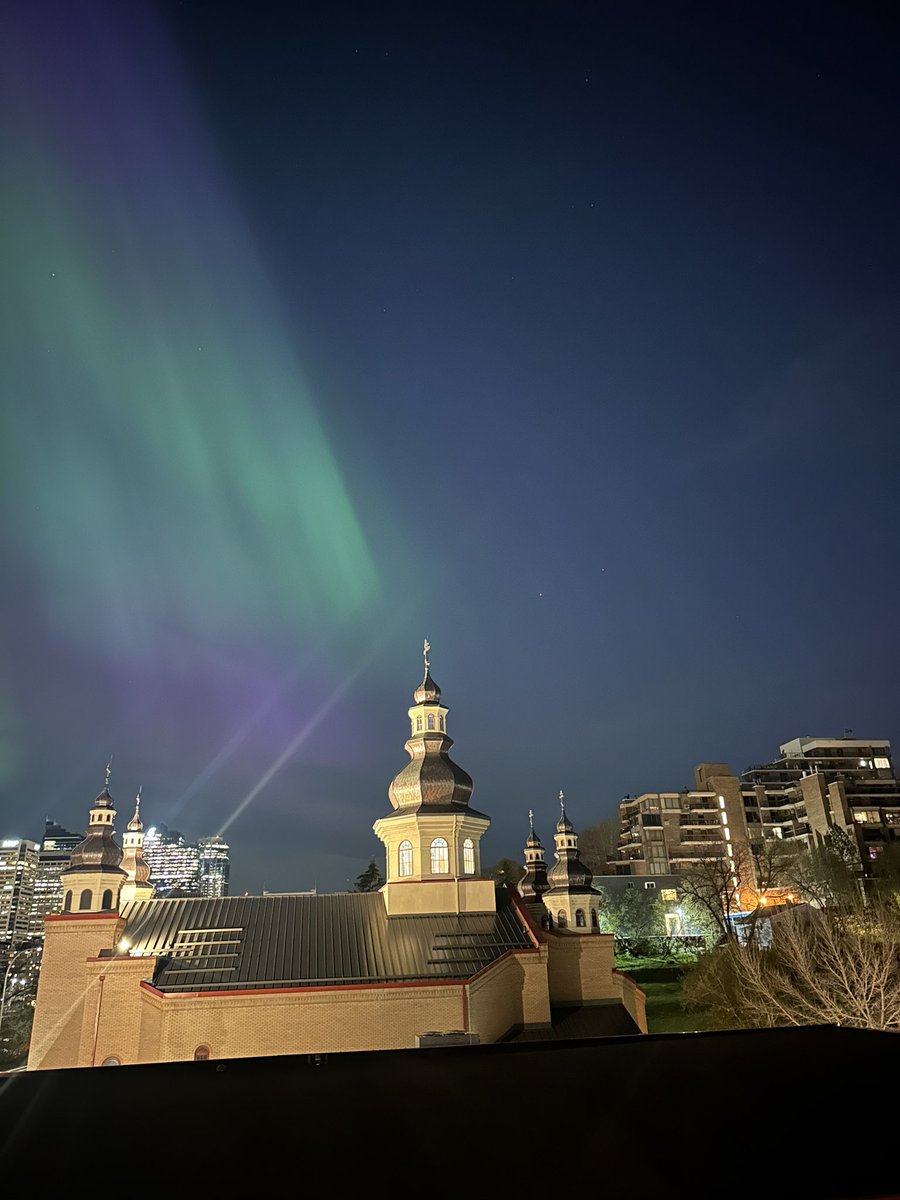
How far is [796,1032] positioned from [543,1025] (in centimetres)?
3137

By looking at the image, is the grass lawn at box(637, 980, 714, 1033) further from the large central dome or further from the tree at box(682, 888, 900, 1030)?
the large central dome

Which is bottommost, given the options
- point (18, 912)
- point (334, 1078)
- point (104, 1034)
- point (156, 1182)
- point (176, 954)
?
point (156, 1182)

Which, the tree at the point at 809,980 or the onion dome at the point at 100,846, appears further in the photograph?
the onion dome at the point at 100,846

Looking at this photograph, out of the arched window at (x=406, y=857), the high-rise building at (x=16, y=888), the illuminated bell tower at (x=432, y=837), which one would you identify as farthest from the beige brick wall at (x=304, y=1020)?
the high-rise building at (x=16, y=888)

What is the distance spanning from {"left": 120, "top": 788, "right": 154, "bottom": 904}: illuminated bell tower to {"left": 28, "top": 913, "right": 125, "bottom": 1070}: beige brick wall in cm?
1632

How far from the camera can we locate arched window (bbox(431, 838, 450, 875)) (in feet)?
133

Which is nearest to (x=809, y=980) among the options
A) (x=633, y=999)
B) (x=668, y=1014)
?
(x=633, y=999)

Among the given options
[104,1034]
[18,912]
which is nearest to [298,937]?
[104,1034]

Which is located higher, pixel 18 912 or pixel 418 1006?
pixel 18 912

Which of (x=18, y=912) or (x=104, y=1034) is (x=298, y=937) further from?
(x=18, y=912)

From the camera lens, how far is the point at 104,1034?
31.8 meters

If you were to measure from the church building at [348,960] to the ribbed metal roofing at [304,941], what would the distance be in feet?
0.25

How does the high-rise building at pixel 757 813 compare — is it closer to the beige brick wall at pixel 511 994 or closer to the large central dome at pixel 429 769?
the large central dome at pixel 429 769

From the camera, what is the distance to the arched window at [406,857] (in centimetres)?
4091
